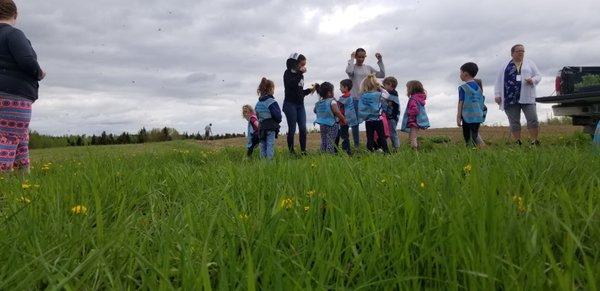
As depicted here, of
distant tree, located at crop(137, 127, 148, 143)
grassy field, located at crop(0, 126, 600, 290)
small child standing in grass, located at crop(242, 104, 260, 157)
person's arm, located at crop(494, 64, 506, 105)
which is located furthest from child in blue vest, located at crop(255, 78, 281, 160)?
distant tree, located at crop(137, 127, 148, 143)

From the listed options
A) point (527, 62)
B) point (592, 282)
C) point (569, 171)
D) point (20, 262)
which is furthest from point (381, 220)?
point (527, 62)

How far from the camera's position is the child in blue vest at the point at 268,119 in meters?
9.05

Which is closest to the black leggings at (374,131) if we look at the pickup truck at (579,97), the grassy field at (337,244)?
the pickup truck at (579,97)

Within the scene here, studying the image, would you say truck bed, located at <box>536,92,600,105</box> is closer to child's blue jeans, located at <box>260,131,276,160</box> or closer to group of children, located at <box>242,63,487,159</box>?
group of children, located at <box>242,63,487,159</box>

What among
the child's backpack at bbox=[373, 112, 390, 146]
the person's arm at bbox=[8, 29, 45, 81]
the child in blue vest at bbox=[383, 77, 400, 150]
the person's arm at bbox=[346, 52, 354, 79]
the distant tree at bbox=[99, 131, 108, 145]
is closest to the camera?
the person's arm at bbox=[8, 29, 45, 81]

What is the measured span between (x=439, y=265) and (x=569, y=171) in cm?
194

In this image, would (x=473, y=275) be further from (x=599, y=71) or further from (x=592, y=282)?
(x=599, y=71)

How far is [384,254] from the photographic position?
1505 millimetres

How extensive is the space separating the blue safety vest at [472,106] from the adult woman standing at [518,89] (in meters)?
0.53

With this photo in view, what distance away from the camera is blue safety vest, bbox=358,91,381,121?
892cm

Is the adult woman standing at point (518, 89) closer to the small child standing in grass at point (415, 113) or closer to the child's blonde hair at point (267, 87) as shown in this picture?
the small child standing in grass at point (415, 113)

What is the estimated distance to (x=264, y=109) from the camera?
9.16 metres

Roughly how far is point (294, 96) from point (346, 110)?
4.19ft

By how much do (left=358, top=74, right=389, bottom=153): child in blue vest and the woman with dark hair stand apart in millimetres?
1185
